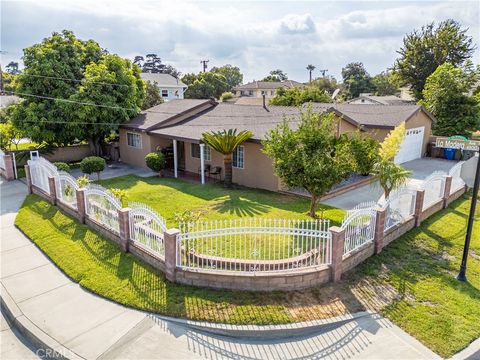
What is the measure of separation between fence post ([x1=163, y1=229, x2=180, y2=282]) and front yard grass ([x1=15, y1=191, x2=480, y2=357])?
265mm

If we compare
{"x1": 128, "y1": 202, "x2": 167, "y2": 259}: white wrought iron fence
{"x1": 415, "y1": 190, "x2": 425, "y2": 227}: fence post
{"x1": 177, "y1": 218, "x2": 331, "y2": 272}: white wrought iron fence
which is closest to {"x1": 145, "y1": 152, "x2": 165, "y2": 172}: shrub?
{"x1": 128, "y1": 202, "x2": 167, "y2": 259}: white wrought iron fence

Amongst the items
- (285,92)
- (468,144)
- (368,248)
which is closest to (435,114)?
(285,92)

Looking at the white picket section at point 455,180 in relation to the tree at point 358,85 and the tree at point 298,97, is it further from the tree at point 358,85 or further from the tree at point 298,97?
the tree at point 358,85

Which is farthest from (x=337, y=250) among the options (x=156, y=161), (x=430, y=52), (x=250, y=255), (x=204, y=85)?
(x=204, y=85)

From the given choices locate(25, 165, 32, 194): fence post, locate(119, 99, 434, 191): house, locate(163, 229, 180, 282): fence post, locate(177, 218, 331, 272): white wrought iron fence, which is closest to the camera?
locate(163, 229, 180, 282): fence post

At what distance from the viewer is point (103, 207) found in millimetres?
9898

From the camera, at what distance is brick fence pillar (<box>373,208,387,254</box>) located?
882cm

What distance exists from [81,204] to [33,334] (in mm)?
5228

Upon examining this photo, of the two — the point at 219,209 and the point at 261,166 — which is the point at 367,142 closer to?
the point at 261,166

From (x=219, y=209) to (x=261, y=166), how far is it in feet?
13.4

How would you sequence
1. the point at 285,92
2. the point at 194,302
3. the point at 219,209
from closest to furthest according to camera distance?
the point at 194,302 → the point at 219,209 → the point at 285,92

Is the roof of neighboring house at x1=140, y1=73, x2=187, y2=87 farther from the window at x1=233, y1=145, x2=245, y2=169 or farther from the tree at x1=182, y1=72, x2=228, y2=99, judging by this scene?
the window at x1=233, y1=145, x2=245, y2=169

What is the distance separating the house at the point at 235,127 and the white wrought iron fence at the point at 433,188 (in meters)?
4.15

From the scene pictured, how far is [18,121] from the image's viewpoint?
752 inches
